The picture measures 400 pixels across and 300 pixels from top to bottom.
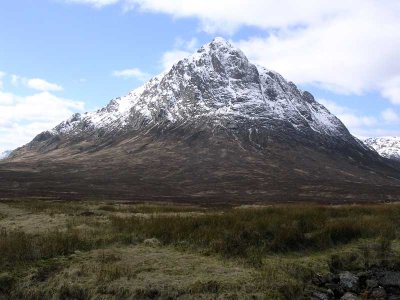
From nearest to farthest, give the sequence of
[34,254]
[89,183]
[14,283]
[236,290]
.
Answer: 1. [236,290]
2. [14,283]
3. [34,254]
4. [89,183]

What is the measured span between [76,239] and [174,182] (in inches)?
5362

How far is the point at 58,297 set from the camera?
15953mm

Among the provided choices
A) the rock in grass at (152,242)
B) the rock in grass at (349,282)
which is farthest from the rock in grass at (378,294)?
the rock in grass at (152,242)

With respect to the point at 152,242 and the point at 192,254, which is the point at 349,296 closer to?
the point at 192,254

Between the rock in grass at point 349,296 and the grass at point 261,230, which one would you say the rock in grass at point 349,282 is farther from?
the grass at point 261,230

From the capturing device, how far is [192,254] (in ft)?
65.8

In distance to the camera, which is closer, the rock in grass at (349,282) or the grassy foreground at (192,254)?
the grassy foreground at (192,254)

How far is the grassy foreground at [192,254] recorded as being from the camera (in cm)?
1612

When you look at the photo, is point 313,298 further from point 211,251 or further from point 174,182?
point 174,182

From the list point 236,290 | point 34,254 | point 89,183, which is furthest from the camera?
point 89,183

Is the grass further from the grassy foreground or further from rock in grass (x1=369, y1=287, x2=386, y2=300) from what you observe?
rock in grass (x1=369, y1=287, x2=386, y2=300)

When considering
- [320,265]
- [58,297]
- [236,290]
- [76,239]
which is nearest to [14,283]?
[58,297]

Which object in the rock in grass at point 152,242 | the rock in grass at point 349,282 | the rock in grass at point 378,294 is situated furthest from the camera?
the rock in grass at point 152,242

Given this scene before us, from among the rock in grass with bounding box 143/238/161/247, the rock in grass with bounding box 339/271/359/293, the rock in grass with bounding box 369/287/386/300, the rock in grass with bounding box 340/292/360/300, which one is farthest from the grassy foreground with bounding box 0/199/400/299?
the rock in grass with bounding box 369/287/386/300
